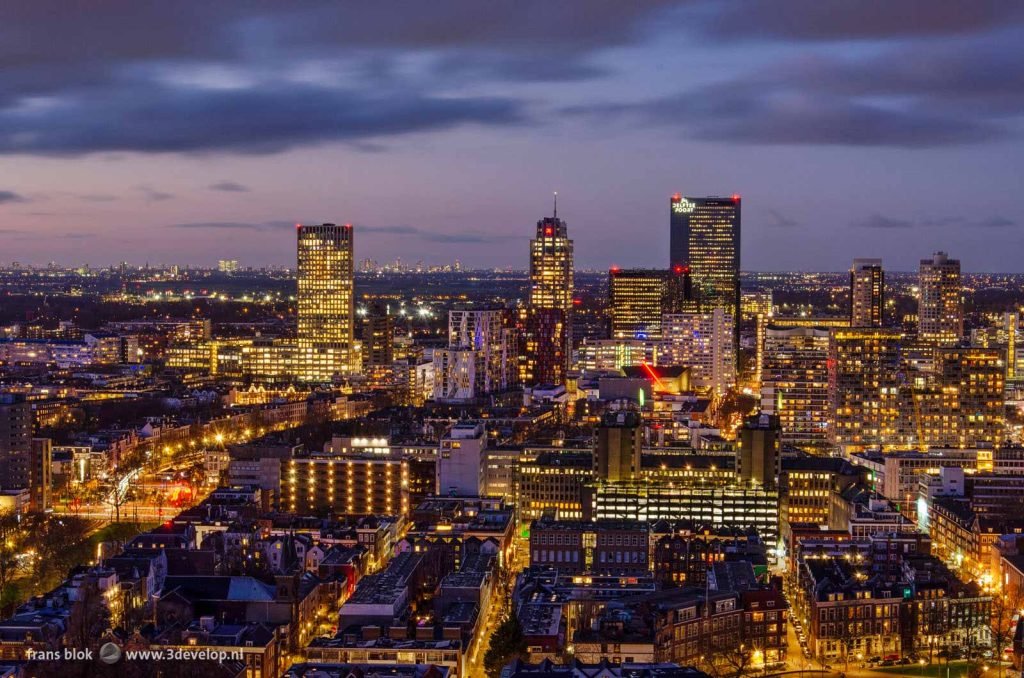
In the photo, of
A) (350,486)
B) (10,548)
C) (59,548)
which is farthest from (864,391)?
(10,548)

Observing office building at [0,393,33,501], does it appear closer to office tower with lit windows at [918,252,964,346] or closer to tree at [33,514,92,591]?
tree at [33,514,92,591]

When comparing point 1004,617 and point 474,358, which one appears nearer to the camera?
point 1004,617

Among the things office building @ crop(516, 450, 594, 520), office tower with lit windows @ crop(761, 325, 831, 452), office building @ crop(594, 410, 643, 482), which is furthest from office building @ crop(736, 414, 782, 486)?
office tower with lit windows @ crop(761, 325, 831, 452)

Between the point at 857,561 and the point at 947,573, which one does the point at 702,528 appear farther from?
the point at 947,573

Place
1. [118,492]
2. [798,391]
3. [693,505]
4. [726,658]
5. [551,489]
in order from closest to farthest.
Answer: [726,658] → [693,505] → [551,489] → [118,492] → [798,391]

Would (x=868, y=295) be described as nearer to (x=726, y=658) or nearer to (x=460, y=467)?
(x=460, y=467)

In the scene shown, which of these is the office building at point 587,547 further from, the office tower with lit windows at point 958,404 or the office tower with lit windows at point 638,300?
the office tower with lit windows at point 638,300

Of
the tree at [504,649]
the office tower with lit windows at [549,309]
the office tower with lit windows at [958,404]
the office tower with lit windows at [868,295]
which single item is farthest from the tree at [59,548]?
the office tower with lit windows at [868,295]

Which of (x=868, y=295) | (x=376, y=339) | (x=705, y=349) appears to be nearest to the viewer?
(x=705, y=349)
